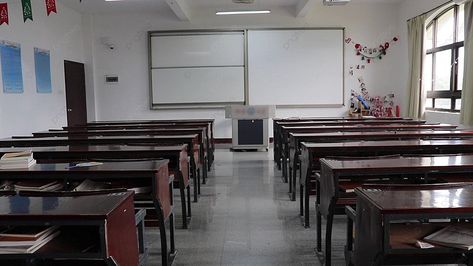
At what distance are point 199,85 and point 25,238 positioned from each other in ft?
24.6

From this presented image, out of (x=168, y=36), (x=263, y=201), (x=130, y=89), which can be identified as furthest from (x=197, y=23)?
(x=263, y=201)

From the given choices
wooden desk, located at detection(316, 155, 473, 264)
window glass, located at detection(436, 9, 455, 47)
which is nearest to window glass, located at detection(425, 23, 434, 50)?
window glass, located at detection(436, 9, 455, 47)

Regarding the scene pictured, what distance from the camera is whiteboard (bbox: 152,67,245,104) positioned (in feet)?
28.7

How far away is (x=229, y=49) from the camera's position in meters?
8.69

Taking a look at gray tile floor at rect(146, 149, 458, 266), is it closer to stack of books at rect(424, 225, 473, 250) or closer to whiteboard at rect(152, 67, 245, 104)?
stack of books at rect(424, 225, 473, 250)

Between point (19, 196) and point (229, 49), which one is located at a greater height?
point (229, 49)

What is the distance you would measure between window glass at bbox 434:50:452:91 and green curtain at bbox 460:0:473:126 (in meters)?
0.97

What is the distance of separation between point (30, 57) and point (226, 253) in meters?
5.44

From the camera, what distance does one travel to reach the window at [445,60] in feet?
22.1

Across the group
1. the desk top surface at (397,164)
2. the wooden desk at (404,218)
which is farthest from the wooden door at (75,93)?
the wooden desk at (404,218)

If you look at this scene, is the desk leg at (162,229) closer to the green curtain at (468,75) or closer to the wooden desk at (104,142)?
the wooden desk at (104,142)

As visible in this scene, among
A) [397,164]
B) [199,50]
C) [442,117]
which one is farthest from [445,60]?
[397,164]

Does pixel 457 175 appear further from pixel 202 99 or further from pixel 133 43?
pixel 133 43

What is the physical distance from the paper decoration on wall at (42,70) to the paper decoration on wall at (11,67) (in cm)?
52
